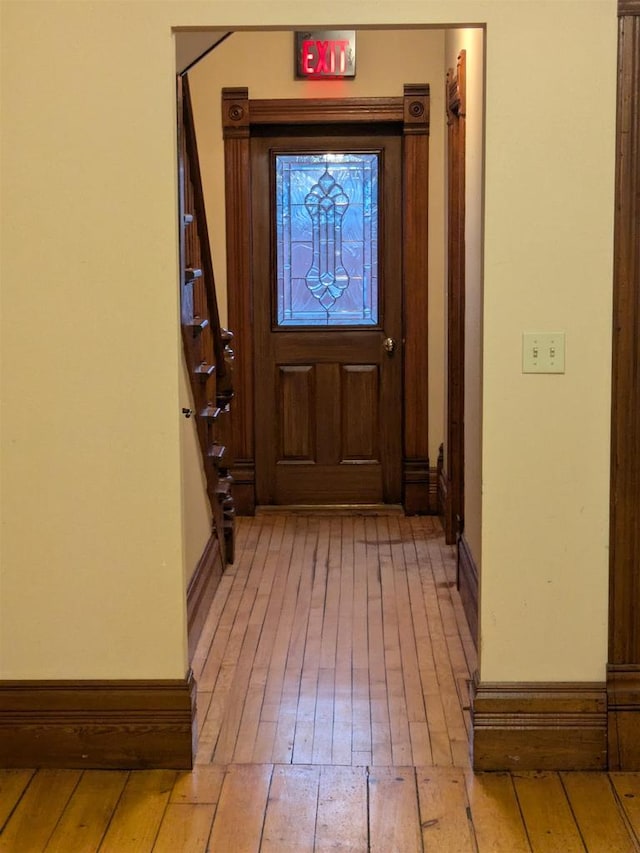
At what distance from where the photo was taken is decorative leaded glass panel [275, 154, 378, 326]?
248 inches

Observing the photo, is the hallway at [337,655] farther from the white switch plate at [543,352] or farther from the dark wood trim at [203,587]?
the white switch plate at [543,352]

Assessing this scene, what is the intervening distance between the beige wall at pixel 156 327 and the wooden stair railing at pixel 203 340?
101cm

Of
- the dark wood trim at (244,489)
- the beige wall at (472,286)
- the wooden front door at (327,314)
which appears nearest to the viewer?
the beige wall at (472,286)

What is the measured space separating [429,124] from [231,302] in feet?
4.62

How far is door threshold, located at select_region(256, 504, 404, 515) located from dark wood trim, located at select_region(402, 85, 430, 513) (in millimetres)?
126

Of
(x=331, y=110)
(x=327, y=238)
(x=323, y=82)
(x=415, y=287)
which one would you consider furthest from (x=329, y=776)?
(x=323, y=82)

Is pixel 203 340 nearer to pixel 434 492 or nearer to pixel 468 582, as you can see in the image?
pixel 468 582

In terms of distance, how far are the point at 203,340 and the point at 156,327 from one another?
5.90ft

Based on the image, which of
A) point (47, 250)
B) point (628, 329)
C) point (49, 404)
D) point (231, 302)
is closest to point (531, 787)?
point (628, 329)

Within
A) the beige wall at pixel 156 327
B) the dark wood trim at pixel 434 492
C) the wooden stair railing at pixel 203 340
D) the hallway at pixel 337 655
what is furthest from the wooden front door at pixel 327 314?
the beige wall at pixel 156 327

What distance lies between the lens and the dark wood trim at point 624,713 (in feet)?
10.4

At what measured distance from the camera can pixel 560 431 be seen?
313cm

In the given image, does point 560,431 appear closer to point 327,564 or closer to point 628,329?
point 628,329

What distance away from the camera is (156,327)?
A: 311 centimetres
